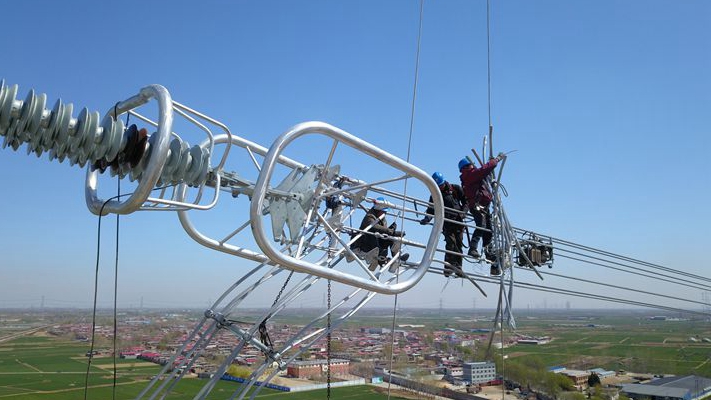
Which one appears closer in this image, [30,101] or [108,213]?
[30,101]

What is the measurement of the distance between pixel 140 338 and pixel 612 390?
63028 mm


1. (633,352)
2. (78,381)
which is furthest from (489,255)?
(633,352)

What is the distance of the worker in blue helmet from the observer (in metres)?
7.43

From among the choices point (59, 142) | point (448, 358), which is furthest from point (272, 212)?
point (448, 358)

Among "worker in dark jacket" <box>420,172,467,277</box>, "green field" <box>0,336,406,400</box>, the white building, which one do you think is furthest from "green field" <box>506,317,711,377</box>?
"worker in dark jacket" <box>420,172,467,277</box>

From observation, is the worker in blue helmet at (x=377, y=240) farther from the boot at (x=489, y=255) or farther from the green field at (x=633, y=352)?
the green field at (x=633, y=352)

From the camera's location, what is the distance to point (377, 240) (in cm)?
752

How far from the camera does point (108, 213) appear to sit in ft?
14.3

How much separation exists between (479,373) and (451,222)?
166 ft

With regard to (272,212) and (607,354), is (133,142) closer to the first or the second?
(272,212)

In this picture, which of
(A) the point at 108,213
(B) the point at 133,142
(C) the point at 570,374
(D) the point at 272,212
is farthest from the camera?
(C) the point at 570,374

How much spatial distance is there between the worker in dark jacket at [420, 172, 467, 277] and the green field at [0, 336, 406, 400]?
38178mm

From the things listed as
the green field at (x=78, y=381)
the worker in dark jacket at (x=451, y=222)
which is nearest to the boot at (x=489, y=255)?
the worker in dark jacket at (x=451, y=222)

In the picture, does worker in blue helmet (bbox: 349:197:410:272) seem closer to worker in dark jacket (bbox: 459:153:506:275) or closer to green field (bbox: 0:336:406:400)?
worker in dark jacket (bbox: 459:153:506:275)
